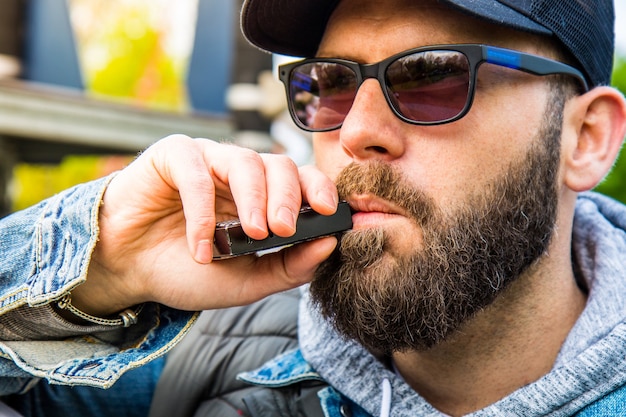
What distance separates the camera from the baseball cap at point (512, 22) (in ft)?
6.28

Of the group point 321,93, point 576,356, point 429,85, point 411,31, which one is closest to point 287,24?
point 321,93

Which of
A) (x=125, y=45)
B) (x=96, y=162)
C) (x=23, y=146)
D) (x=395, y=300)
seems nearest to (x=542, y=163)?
(x=395, y=300)

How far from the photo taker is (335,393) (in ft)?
7.21

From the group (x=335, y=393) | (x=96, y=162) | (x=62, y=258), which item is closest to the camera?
(x=62, y=258)

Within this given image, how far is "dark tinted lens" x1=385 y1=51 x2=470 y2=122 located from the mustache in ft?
0.58

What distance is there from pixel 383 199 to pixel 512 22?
602 mm

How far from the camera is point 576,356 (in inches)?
75.1

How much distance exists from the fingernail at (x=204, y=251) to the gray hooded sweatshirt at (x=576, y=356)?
0.67 meters

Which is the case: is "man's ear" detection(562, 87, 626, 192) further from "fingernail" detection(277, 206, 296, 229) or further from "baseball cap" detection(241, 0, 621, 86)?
"fingernail" detection(277, 206, 296, 229)

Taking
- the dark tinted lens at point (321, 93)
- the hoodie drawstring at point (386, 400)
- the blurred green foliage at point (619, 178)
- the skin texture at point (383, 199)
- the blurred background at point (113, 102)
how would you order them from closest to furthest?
the skin texture at point (383, 199), the hoodie drawstring at point (386, 400), the dark tinted lens at point (321, 93), the blurred background at point (113, 102), the blurred green foliage at point (619, 178)

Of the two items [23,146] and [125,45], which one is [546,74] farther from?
[125,45]

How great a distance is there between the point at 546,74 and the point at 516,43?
0.13 metres

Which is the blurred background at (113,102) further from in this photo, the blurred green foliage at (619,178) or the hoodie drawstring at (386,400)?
the hoodie drawstring at (386,400)

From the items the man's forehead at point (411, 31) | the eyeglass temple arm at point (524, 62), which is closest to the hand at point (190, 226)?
the man's forehead at point (411, 31)
